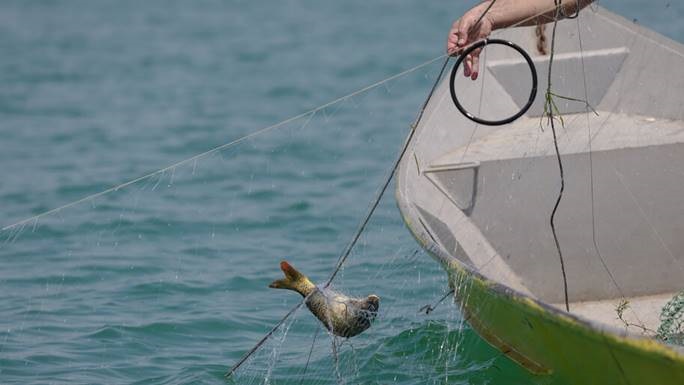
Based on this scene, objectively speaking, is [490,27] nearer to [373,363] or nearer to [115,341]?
[373,363]

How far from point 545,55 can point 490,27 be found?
178cm

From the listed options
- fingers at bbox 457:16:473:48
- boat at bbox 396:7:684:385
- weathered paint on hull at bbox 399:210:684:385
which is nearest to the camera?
weathered paint on hull at bbox 399:210:684:385

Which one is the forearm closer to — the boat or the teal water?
the boat

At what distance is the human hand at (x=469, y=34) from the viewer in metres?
4.71

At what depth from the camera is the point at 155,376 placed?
5.79 meters

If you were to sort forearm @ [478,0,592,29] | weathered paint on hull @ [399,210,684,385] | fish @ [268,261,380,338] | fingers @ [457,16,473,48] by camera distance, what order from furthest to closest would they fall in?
forearm @ [478,0,592,29] < fingers @ [457,16,473,48] < fish @ [268,261,380,338] < weathered paint on hull @ [399,210,684,385]

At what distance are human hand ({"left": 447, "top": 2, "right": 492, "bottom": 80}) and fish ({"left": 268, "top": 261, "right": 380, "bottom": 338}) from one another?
1.00m

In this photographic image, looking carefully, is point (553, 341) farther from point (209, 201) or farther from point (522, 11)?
point (209, 201)

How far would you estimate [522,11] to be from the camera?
489 cm

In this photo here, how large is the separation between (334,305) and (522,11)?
56.7 inches

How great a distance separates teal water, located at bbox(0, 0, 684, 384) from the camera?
591 cm

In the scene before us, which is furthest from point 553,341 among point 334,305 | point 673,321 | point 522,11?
point 522,11

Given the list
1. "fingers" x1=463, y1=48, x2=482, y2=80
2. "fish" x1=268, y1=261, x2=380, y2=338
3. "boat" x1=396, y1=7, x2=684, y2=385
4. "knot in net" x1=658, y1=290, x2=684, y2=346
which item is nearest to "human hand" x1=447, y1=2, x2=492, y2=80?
"fingers" x1=463, y1=48, x2=482, y2=80

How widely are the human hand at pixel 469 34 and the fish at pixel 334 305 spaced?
1.00m
